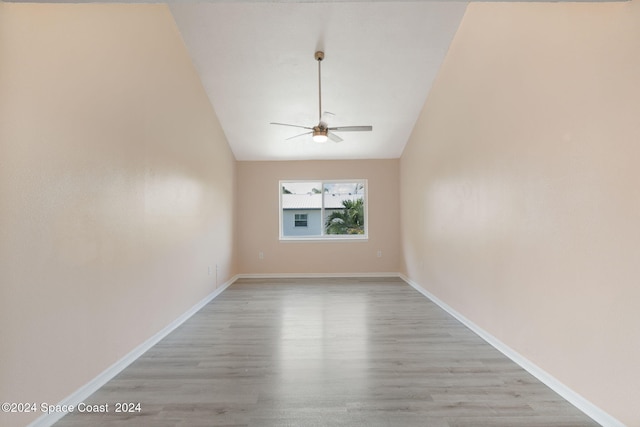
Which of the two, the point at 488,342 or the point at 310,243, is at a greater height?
the point at 310,243

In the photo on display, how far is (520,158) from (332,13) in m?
2.27

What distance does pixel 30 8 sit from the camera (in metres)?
1.63

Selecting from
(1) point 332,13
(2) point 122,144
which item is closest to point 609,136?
(1) point 332,13

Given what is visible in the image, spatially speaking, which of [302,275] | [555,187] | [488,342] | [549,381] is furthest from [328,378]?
[302,275]

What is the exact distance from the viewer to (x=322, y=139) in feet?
11.6

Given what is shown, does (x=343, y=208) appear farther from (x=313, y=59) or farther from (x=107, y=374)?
(x=107, y=374)

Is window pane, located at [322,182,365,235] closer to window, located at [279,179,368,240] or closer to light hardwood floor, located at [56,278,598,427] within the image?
window, located at [279,179,368,240]

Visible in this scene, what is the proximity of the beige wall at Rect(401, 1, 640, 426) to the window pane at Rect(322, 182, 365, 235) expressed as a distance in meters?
2.95

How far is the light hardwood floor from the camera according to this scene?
1757 millimetres

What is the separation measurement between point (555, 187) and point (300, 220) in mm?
4788

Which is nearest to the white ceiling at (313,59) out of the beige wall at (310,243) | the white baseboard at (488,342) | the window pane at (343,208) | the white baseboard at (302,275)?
the beige wall at (310,243)

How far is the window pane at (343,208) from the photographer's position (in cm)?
631

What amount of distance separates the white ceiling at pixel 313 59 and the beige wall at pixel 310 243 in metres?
1.00

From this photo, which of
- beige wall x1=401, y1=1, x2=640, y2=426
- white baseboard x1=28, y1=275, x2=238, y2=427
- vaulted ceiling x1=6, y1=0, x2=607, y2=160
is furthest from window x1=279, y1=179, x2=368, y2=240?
white baseboard x1=28, y1=275, x2=238, y2=427
